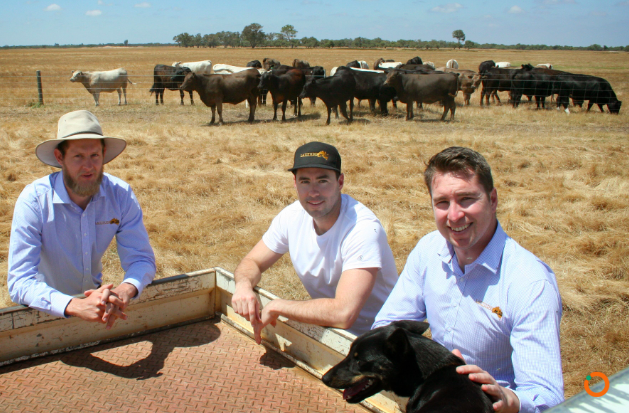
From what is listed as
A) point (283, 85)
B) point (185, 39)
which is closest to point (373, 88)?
point (283, 85)

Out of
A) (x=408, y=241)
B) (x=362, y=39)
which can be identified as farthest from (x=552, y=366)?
(x=362, y=39)

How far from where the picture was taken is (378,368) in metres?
1.84

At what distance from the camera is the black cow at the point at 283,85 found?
1620cm

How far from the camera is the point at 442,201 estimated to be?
201 centimetres

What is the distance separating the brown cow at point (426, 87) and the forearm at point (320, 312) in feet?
48.2

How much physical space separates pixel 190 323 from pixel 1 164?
6865 mm

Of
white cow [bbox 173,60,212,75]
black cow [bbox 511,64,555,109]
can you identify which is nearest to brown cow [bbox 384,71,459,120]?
black cow [bbox 511,64,555,109]

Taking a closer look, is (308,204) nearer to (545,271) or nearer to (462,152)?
(462,152)

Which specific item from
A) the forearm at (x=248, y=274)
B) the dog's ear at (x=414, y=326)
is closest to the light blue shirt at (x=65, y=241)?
the forearm at (x=248, y=274)

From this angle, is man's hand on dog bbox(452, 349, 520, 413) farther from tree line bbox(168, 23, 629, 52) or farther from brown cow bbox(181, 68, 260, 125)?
tree line bbox(168, 23, 629, 52)

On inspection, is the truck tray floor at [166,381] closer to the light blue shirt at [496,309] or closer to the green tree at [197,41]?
the light blue shirt at [496,309]

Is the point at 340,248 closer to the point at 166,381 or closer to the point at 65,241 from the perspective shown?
the point at 166,381

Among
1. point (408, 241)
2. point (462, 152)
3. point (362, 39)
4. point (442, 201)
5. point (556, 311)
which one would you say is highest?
point (362, 39)

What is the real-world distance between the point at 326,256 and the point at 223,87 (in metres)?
13.9
